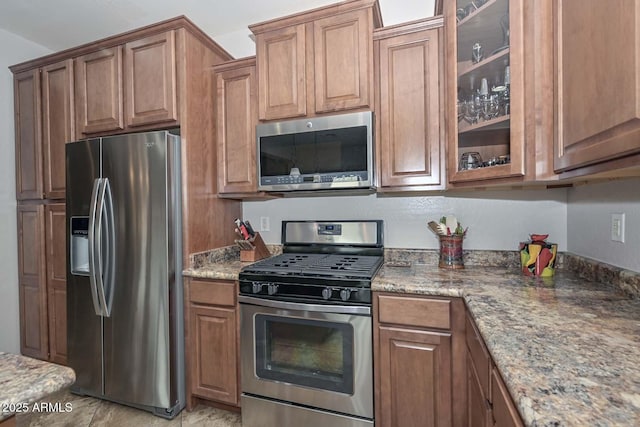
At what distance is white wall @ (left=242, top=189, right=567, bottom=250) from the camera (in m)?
1.79

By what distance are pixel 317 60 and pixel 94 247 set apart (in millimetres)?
1847

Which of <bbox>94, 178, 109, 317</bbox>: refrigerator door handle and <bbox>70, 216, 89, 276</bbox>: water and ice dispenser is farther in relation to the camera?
<bbox>70, 216, 89, 276</bbox>: water and ice dispenser

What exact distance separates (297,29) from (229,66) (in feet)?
1.80

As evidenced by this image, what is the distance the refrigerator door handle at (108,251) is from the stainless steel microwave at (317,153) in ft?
3.20

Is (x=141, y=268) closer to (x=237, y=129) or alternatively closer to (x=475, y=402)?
(x=237, y=129)

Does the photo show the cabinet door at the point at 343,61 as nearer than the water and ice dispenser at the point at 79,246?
Yes

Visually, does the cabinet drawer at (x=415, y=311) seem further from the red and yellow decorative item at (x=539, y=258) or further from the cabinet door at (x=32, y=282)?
the cabinet door at (x=32, y=282)

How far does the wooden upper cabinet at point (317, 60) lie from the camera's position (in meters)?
1.74

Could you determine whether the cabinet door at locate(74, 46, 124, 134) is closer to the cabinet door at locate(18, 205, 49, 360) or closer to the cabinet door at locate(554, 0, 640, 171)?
the cabinet door at locate(18, 205, 49, 360)

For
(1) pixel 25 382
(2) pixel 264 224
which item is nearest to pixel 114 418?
(2) pixel 264 224

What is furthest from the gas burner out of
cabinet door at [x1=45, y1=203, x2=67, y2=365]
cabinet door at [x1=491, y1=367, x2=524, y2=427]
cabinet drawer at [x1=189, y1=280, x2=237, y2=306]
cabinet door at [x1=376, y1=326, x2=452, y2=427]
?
cabinet door at [x1=45, y1=203, x2=67, y2=365]

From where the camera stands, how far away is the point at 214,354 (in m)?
1.83

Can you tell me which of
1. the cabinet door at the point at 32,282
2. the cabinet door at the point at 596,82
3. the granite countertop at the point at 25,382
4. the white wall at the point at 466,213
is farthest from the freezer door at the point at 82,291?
the cabinet door at the point at 596,82

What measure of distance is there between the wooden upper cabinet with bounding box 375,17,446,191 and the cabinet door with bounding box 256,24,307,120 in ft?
1.57
